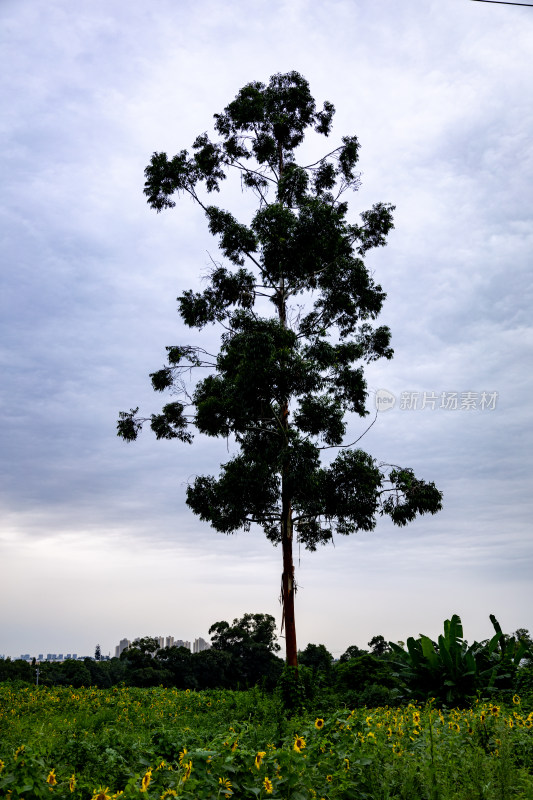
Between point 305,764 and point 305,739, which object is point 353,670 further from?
point 305,764

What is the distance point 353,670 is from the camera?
13680 millimetres

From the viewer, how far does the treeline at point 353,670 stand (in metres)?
9.69

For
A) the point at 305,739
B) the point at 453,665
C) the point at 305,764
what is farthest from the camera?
the point at 453,665

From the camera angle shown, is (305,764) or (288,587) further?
(288,587)

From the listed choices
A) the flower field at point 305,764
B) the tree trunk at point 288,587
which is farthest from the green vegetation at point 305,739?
the tree trunk at point 288,587

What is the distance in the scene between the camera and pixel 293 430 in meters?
13.8

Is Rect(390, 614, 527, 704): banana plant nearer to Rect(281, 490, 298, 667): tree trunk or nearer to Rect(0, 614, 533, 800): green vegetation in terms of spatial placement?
Rect(0, 614, 533, 800): green vegetation

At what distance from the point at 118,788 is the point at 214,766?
3.28ft

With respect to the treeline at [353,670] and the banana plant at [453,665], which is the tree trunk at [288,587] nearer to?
the treeline at [353,670]

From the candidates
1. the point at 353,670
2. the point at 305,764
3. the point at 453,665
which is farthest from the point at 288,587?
the point at 305,764

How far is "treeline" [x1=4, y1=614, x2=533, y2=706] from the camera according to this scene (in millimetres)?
9688

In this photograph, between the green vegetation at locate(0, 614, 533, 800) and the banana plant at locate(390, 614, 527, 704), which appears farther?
the banana plant at locate(390, 614, 527, 704)

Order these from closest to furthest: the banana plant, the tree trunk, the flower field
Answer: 1. the flower field
2. the banana plant
3. the tree trunk

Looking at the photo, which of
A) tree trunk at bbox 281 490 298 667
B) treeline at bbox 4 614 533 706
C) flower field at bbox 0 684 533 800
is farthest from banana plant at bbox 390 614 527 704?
flower field at bbox 0 684 533 800
